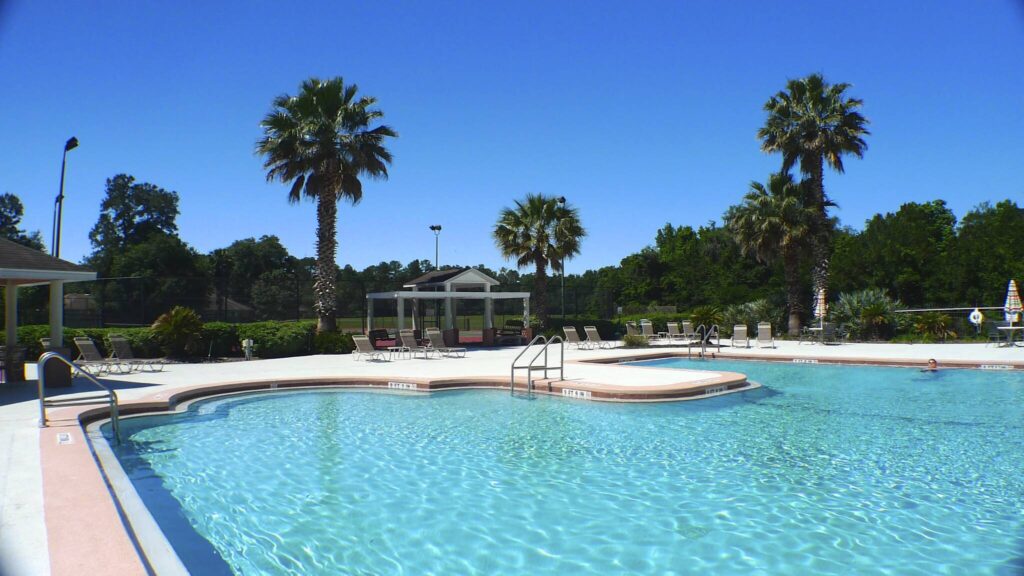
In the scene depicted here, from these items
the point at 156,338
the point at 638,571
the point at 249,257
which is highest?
the point at 249,257

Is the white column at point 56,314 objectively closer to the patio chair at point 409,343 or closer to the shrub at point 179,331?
the shrub at point 179,331

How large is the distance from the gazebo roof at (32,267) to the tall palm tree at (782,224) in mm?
23252

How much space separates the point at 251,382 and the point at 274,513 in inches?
295

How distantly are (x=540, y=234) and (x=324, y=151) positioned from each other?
9.32m

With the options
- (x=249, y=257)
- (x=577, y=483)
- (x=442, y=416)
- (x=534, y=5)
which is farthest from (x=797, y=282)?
(x=249, y=257)

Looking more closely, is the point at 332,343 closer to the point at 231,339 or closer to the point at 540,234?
the point at 231,339

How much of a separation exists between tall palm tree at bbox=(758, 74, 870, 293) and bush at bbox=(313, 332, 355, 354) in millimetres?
18930

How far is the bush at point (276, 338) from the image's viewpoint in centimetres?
1848

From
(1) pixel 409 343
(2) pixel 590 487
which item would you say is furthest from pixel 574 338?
(2) pixel 590 487

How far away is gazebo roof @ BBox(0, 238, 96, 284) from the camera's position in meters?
10.6

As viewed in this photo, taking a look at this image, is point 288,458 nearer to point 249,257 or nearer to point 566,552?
point 566,552

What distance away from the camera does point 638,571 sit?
4.45 meters

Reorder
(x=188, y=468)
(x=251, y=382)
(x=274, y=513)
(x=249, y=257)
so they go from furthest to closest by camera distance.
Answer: (x=249, y=257) < (x=251, y=382) < (x=188, y=468) < (x=274, y=513)

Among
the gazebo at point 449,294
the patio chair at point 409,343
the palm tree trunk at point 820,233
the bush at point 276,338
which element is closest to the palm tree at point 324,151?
the bush at point 276,338
